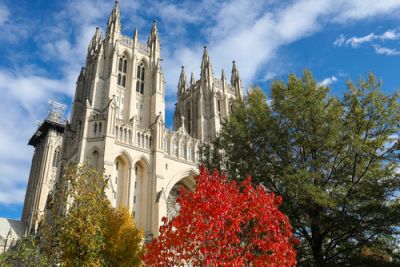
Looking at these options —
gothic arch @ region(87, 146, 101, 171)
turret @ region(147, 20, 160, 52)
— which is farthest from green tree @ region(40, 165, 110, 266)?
turret @ region(147, 20, 160, 52)

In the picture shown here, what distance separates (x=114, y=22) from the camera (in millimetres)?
42125

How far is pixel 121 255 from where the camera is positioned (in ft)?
73.5

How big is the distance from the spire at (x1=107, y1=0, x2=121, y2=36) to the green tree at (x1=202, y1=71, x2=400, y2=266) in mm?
29853

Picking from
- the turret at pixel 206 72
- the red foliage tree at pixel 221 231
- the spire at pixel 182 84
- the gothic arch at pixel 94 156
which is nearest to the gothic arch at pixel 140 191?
the gothic arch at pixel 94 156

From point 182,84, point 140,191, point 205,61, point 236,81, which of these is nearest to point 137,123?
point 140,191

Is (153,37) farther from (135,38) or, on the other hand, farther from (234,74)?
(234,74)

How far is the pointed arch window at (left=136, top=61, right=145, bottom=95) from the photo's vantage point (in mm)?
40594

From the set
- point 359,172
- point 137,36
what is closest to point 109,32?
point 137,36

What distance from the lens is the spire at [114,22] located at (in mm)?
41438

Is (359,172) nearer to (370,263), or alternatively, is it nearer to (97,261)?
(370,263)

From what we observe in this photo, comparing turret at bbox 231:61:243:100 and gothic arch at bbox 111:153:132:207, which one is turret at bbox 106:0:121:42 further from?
turret at bbox 231:61:243:100

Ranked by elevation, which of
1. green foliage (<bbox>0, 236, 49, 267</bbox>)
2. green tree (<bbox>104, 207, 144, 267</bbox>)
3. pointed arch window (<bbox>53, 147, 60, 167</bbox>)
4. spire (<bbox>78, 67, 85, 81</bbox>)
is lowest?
green foliage (<bbox>0, 236, 49, 267</bbox>)

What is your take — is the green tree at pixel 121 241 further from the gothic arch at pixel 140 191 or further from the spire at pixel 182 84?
the spire at pixel 182 84

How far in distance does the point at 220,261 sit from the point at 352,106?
880 centimetres
